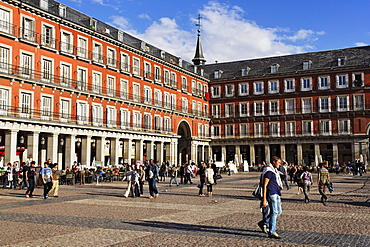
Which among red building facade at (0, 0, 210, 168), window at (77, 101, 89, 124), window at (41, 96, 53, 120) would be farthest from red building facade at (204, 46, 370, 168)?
window at (41, 96, 53, 120)

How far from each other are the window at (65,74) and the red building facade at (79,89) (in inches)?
3.6

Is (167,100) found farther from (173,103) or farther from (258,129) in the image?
(258,129)

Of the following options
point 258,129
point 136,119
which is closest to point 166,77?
point 136,119

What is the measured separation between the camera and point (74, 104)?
3684 centimetres

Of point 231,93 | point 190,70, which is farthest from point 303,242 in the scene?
point 231,93

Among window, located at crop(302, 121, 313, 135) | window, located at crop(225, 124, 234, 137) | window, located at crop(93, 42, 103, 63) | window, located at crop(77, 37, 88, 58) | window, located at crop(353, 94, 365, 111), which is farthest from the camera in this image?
window, located at crop(225, 124, 234, 137)

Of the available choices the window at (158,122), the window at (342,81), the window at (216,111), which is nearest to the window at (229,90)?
the window at (216,111)

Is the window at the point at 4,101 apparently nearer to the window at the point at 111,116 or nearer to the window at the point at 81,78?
the window at the point at 81,78

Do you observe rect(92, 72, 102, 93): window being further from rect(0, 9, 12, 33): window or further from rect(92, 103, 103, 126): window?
rect(0, 9, 12, 33): window

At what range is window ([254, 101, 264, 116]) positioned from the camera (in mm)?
61406

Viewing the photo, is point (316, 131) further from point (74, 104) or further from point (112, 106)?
point (74, 104)

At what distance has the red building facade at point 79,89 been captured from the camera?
103 feet

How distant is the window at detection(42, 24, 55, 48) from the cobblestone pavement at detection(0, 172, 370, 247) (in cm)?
2127

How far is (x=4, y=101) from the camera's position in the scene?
99.6 feet
